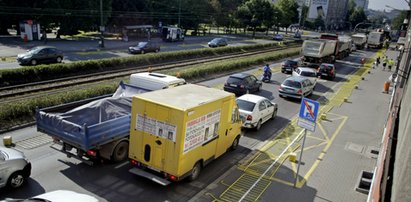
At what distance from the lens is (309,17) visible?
516 feet

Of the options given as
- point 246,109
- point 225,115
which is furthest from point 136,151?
point 246,109

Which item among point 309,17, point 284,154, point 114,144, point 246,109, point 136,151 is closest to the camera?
point 136,151

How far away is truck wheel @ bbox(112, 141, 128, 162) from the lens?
11344mm

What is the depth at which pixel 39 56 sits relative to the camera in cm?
2733

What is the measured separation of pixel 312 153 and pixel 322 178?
2.27 m

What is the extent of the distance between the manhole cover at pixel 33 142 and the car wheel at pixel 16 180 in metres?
3.03

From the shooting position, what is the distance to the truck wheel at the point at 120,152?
11344 mm

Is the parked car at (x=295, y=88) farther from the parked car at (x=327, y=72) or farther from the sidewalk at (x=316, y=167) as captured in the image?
the parked car at (x=327, y=72)

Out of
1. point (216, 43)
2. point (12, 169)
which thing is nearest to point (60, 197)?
point (12, 169)

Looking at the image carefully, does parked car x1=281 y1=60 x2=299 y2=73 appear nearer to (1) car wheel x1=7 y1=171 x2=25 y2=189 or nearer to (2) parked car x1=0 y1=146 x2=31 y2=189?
(2) parked car x1=0 y1=146 x2=31 y2=189

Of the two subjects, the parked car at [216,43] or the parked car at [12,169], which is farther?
the parked car at [216,43]

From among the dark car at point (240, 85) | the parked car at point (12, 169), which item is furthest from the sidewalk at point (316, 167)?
the dark car at point (240, 85)

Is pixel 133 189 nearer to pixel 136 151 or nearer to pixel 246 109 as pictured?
pixel 136 151

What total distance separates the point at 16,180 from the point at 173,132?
4.51 metres
